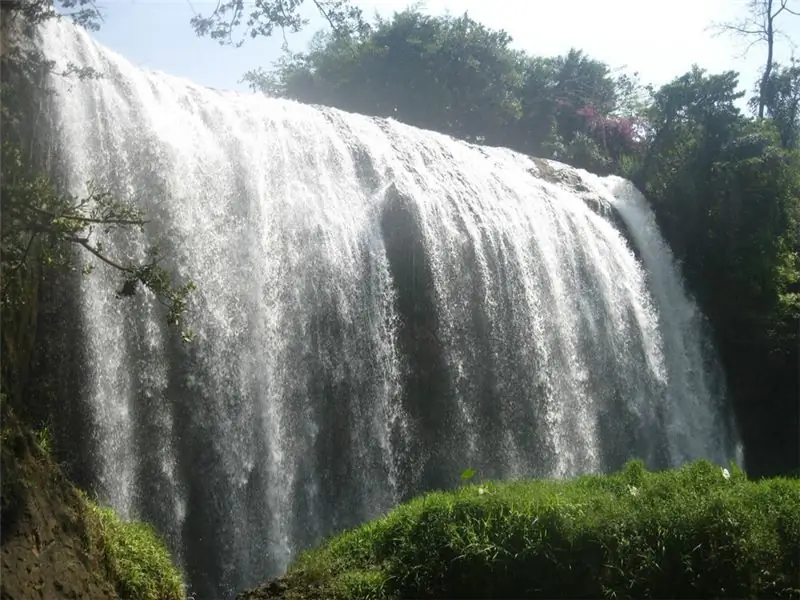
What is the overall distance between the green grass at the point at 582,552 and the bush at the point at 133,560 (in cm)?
102

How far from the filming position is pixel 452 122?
92.8ft

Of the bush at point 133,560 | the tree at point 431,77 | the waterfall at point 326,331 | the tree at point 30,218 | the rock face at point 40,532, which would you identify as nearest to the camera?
the rock face at point 40,532

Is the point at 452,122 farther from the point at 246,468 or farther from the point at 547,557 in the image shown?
the point at 547,557

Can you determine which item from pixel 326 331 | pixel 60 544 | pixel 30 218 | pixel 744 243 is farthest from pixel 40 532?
pixel 744 243

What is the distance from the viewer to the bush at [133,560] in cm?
665

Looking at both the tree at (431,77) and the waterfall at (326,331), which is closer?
the waterfall at (326,331)

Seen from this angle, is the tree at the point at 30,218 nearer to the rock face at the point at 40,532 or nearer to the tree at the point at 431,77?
the rock face at the point at 40,532

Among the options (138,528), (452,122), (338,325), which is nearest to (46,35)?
(338,325)

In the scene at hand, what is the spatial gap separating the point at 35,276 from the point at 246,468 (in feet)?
10.1

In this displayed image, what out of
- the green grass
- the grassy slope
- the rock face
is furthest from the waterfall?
the green grass

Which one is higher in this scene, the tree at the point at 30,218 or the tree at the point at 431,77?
the tree at the point at 431,77

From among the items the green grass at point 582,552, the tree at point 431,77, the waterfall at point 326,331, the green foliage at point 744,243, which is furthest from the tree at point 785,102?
the green grass at point 582,552

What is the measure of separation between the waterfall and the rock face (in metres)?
2.10

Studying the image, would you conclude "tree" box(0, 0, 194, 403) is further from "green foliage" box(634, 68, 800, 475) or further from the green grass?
"green foliage" box(634, 68, 800, 475)
